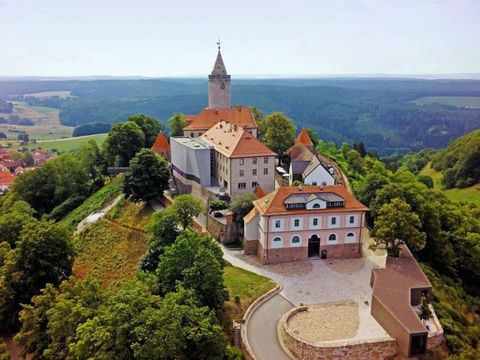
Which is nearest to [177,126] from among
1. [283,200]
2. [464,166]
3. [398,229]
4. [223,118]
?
[223,118]

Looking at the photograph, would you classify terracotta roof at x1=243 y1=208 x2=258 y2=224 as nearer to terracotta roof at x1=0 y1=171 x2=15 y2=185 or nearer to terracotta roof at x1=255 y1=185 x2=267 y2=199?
terracotta roof at x1=255 y1=185 x2=267 y2=199

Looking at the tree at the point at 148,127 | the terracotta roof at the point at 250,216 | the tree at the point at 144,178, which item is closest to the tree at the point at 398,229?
the terracotta roof at the point at 250,216

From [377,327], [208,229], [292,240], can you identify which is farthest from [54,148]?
[377,327]

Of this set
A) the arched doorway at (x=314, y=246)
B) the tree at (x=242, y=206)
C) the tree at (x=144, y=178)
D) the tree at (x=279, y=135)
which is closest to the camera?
the arched doorway at (x=314, y=246)

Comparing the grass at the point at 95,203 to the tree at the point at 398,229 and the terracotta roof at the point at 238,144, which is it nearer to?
the terracotta roof at the point at 238,144

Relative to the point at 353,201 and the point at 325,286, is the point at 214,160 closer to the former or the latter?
the point at 353,201

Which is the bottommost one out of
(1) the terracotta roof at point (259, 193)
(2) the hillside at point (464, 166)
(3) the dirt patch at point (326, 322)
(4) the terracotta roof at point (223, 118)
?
(2) the hillside at point (464, 166)

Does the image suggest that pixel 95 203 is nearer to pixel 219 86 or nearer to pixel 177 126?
pixel 177 126
